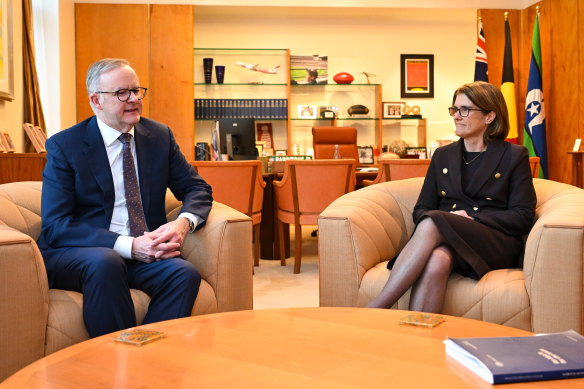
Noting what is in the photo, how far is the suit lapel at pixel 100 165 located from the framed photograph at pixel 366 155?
572 cm

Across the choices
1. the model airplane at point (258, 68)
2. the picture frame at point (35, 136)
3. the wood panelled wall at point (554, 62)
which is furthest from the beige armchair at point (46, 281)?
the wood panelled wall at point (554, 62)

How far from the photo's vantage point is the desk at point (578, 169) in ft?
20.3

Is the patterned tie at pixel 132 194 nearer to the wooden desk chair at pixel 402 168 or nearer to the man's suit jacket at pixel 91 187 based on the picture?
the man's suit jacket at pixel 91 187

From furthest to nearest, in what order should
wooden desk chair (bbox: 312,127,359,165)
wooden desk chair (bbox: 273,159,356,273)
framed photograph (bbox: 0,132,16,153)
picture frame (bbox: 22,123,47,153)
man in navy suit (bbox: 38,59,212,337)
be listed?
1. wooden desk chair (bbox: 312,127,359,165)
2. wooden desk chair (bbox: 273,159,356,273)
3. picture frame (bbox: 22,123,47,153)
4. framed photograph (bbox: 0,132,16,153)
5. man in navy suit (bbox: 38,59,212,337)

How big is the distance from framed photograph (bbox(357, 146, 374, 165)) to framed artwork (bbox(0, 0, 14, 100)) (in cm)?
436

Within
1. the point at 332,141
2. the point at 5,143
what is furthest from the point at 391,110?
the point at 5,143

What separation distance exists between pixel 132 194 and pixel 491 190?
1570 millimetres

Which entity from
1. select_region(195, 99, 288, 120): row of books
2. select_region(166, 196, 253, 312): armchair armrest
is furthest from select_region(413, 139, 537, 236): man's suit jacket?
select_region(195, 99, 288, 120): row of books

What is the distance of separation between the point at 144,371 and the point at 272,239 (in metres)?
4.31

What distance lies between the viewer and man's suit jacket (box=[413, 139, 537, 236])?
2700 mm

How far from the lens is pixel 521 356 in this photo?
4.33 feet

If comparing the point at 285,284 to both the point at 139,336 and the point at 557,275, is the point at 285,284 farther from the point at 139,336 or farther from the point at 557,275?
the point at 139,336

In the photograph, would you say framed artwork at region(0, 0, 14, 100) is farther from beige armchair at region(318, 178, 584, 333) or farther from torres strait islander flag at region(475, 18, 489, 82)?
torres strait islander flag at region(475, 18, 489, 82)

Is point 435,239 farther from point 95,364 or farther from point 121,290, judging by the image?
point 95,364
